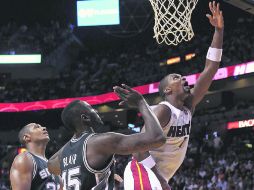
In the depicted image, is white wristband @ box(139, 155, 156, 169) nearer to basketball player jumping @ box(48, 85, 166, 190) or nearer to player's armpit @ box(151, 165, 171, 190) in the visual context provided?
player's armpit @ box(151, 165, 171, 190)

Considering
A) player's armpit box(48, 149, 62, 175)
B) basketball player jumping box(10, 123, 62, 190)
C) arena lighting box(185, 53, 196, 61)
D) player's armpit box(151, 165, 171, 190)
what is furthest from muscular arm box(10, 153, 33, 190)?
arena lighting box(185, 53, 196, 61)

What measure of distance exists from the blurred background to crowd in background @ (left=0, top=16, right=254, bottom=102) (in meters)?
0.05

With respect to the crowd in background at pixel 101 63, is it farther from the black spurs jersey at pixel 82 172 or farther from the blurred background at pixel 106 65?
the black spurs jersey at pixel 82 172

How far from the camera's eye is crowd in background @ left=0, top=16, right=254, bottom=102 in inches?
854

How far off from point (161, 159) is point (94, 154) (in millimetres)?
1249

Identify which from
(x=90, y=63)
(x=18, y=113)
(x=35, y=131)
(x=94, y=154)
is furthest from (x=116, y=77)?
(x=94, y=154)

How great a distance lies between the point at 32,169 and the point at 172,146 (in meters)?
1.33

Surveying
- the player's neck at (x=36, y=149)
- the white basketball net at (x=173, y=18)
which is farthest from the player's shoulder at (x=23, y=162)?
the white basketball net at (x=173, y=18)

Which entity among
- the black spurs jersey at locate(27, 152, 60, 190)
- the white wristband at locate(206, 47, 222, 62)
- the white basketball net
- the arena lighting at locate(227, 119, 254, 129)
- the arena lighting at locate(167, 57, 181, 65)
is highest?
the white basketball net

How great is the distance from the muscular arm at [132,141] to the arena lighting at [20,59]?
21.7 m

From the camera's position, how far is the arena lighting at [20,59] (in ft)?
79.7

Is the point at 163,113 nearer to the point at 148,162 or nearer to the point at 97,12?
the point at 148,162

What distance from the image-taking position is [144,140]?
10.7 ft

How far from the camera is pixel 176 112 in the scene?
14.7ft
